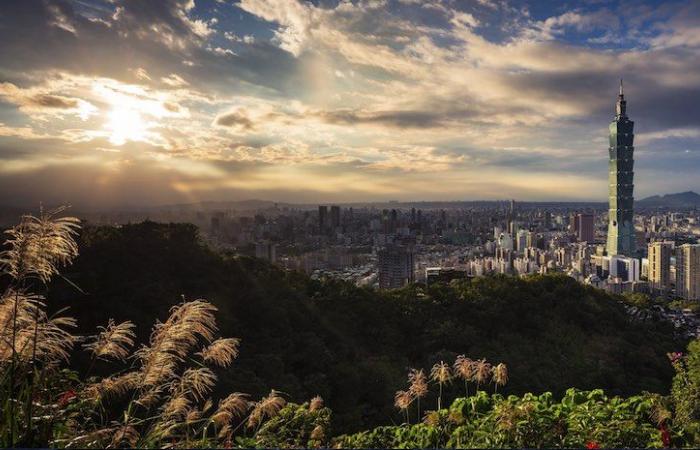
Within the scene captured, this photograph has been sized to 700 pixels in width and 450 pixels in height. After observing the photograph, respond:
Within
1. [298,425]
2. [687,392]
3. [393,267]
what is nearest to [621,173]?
[393,267]

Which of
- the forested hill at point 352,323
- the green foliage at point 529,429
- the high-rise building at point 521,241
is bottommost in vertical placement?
the high-rise building at point 521,241

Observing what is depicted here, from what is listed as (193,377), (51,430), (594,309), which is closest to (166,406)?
(193,377)

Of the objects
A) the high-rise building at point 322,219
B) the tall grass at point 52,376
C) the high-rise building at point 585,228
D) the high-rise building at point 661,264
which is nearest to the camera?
the tall grass at point 52,376

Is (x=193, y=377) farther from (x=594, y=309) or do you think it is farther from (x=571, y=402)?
Answer: (x=594, y=309)

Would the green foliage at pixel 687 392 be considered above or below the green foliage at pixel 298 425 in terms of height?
below

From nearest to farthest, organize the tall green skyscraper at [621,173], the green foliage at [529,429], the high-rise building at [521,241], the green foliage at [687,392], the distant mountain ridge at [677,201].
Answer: the green foliage at [529,429]
the green foliage at [687,392]
the high-rise building at [521,241]
the tall green skyscraper at [621,173]
the distant mountain ridge at [677,201]

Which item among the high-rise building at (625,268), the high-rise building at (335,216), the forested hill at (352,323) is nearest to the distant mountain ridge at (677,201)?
the high-rise building at (625,268)

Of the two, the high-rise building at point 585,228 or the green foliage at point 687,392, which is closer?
the green foliage at point 687,392

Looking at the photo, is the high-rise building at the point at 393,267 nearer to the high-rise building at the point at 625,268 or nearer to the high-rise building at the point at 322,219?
the high-rise building at the point at 322,219
